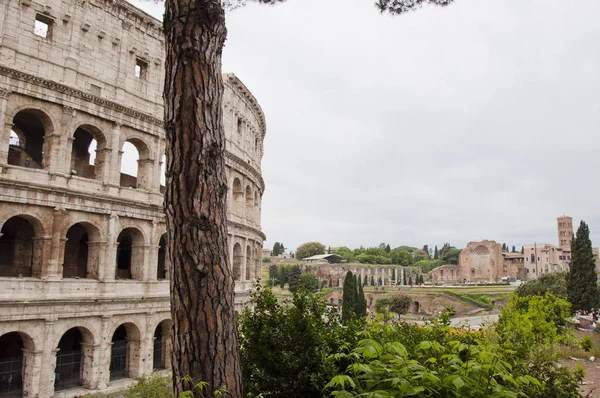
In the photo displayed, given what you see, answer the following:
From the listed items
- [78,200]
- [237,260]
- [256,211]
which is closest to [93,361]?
[78,200]

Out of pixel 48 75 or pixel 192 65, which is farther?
pixel 48 75

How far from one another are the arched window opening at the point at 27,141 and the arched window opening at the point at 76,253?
9.50ft

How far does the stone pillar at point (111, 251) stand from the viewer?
53.0 ft

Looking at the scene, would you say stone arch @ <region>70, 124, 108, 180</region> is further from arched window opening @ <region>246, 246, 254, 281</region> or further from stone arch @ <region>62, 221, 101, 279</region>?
arched window opening @ <region>246, 246, 254, 281</region>

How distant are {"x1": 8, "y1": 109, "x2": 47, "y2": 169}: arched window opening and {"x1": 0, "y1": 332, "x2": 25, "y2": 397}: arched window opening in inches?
250

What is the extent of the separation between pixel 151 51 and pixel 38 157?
6.31 meters

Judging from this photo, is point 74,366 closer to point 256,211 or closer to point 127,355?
point 127,355

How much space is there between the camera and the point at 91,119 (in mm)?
16484

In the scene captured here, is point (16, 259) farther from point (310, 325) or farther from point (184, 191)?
point (184, 191)

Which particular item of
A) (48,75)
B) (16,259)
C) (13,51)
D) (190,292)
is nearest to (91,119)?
(48,75)

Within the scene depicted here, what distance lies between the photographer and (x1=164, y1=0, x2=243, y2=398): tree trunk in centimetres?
468

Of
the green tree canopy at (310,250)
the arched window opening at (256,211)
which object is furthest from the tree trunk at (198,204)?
the green tree canopy at (310,250)

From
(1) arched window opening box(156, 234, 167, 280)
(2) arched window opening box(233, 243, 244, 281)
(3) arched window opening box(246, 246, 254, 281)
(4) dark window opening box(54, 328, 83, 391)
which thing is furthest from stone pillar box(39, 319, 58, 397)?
(3) arched window opening box(246, 246, 254, 281)

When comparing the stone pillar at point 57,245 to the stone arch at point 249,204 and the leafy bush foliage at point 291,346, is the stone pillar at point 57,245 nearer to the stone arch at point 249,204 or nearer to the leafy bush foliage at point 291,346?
the leafy bush foliage at point 291,346
